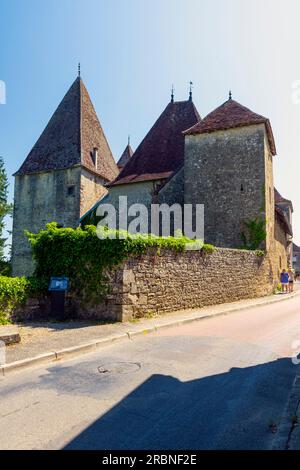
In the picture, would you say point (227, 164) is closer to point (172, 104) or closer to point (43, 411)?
point (172, 104)

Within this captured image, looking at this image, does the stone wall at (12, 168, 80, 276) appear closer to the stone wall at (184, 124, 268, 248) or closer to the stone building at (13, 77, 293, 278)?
the stone building at (13, 77, 293, 278)

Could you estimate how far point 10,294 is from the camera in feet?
30.2

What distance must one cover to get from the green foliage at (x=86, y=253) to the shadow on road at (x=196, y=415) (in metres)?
4.98

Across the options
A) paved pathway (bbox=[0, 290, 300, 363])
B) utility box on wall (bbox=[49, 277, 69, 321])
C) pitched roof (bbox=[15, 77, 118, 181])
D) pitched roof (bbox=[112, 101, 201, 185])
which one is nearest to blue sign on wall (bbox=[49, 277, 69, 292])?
utility box on wall (bbox=[49, 277, 69, 321])

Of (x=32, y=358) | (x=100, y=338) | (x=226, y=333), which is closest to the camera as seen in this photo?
(x=32, y=358)

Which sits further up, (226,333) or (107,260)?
(107,260)

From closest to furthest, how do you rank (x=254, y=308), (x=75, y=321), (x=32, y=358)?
1. (x=32, y=358)
2. (x=75, y=321)
3. (x=254, y=308)

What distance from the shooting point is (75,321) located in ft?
32.2

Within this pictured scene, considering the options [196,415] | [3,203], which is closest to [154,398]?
[196,415]

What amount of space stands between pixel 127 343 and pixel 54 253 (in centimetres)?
444

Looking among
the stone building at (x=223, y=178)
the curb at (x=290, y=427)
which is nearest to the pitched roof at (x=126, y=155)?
the stone building at (x=223, y=178)

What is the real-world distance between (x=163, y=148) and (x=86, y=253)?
51.8 feet

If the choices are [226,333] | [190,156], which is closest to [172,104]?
[190,156]
